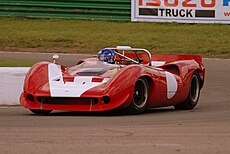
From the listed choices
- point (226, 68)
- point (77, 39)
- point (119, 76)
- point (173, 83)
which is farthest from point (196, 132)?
point (77, 39)

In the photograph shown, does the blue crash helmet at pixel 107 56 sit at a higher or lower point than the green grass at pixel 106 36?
higher

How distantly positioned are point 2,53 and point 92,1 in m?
5.26

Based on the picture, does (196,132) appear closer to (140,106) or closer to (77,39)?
(140,106)

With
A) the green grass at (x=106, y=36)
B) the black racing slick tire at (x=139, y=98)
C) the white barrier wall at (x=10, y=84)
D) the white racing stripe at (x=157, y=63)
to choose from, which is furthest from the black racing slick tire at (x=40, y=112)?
the green grass at (x=106, y=36)

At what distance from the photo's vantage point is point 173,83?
38.9 ft

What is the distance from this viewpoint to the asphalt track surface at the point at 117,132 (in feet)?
25.2

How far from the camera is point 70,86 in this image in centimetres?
1089

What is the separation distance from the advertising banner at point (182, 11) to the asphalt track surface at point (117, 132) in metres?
12.5

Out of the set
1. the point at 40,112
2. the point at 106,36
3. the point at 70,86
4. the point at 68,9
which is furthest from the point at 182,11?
the point at 70,86

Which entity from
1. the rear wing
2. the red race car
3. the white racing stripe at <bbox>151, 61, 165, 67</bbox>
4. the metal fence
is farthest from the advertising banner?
the red race car

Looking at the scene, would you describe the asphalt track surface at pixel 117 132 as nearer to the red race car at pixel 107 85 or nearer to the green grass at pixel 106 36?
the red race car at pixel 107 85

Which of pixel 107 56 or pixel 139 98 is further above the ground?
pixel 107 56

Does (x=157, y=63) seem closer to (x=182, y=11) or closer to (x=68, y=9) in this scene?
(x=182, y=11)

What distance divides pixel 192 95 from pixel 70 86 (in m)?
2.67
